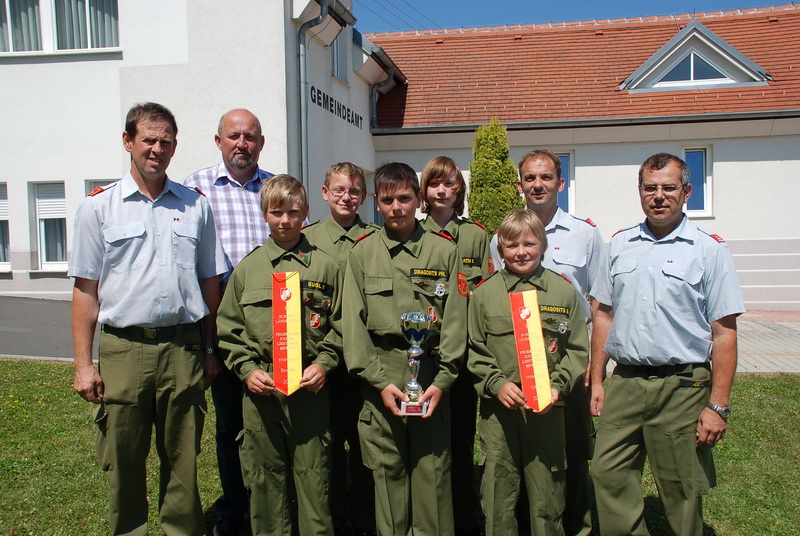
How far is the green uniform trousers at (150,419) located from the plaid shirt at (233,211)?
700 millimetres

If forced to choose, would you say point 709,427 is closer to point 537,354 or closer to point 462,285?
point 537,354

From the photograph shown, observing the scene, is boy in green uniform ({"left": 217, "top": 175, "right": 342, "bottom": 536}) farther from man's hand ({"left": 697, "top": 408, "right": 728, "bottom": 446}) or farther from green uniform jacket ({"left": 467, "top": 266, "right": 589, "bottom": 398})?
man's hand ({"left": 697, "top": 408, "right": 728, "bottom": 446})

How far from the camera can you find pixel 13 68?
12.3 metres

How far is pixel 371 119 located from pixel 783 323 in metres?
9.86

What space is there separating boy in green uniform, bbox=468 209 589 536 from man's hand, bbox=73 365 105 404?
1.92 meters

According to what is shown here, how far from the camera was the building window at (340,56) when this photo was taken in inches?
496

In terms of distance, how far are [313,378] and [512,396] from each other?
3.29ft

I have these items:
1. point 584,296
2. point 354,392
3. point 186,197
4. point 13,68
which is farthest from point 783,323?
point 13,68

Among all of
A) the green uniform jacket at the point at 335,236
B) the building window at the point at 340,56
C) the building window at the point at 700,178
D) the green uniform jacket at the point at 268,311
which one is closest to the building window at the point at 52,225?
the building window at the point at 340,56

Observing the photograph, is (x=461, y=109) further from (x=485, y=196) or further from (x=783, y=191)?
(x=783, y=191)

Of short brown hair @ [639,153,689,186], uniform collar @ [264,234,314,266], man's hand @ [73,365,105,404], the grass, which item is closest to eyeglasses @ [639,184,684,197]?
short brown hair @ [639,153,689,186]

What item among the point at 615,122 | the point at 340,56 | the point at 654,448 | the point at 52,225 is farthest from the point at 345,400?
the point at 615,122

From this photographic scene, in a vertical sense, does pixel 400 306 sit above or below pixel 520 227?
below

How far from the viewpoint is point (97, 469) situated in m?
4.67
